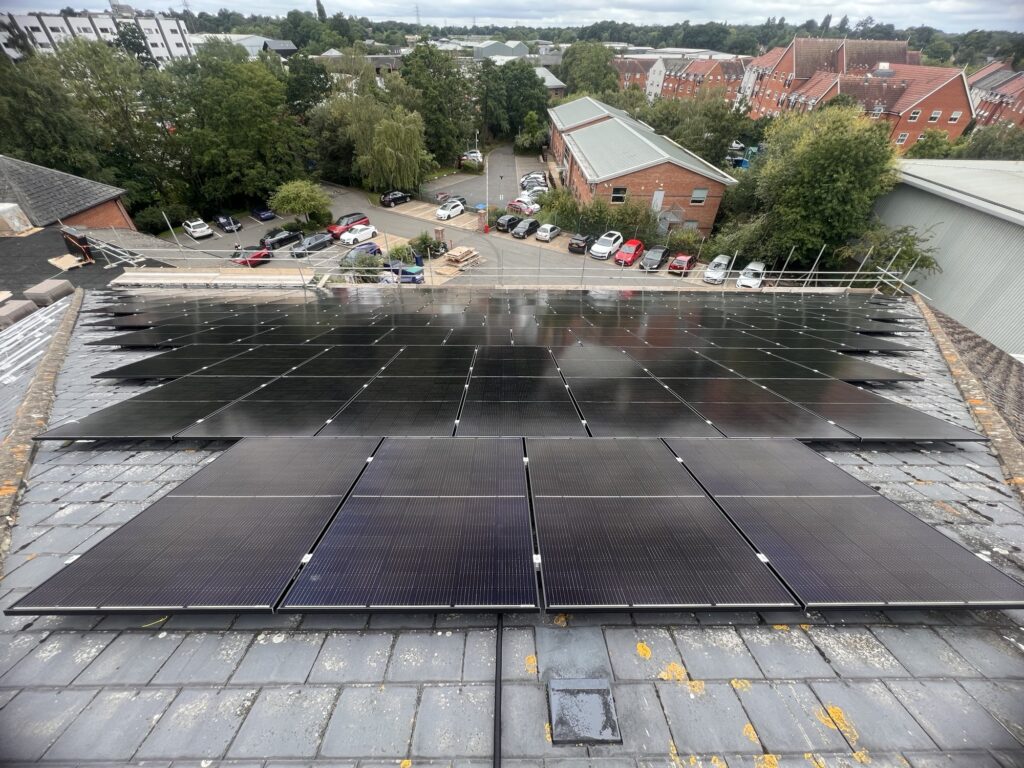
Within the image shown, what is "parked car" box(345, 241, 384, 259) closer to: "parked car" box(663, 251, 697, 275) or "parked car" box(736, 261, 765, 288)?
"parked car" box(663, 251, 697, 275)

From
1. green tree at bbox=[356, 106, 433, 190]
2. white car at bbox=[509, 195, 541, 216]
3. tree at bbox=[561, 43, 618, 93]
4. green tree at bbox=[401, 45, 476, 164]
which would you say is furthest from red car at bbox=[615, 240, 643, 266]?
tree at bbox=[561, 43, 618, 93]

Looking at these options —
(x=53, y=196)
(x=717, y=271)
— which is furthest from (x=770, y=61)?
(x=53, y=196)

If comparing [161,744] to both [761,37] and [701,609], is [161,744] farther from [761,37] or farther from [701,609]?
[761,37]

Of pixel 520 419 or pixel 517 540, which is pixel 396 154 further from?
pixel 517 540

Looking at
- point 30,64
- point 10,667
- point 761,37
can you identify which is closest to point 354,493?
point 10,667

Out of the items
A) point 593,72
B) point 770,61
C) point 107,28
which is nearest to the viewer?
point 770,61
